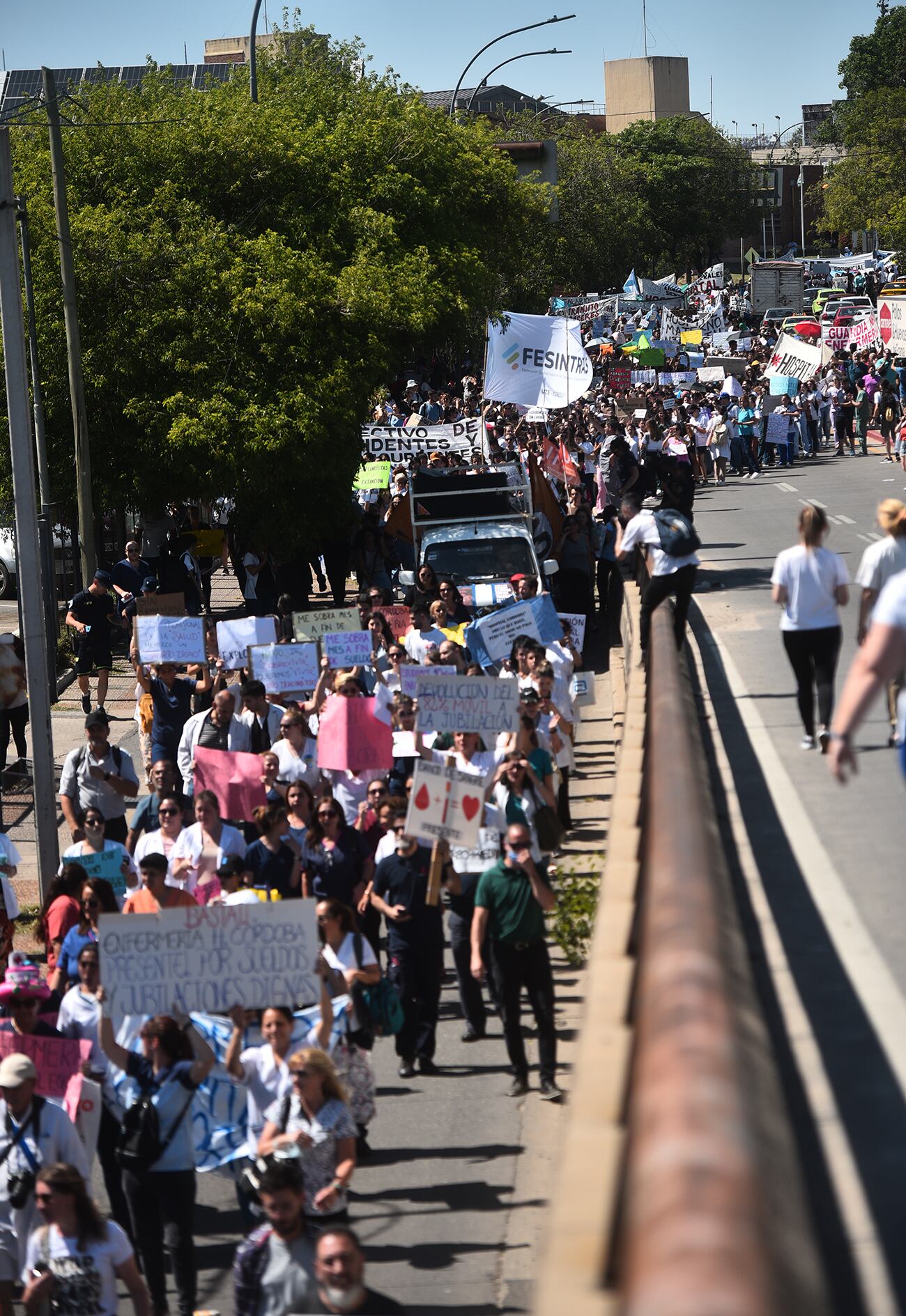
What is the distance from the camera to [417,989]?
35.9 feet

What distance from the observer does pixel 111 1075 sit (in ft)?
28.2

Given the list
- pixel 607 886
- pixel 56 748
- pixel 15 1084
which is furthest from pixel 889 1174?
pixel 56 748

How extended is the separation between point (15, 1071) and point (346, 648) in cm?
821

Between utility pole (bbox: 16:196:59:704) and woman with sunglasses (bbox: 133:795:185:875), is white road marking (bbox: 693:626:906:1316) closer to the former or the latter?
woman with sunglasses (bbox: 133:795:185:875)

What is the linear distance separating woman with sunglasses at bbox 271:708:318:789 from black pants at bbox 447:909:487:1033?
1967 mm

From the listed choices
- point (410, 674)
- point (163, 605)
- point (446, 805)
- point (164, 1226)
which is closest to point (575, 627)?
point (410, 674)

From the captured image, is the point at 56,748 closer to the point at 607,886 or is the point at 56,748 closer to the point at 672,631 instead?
the point at 672,631

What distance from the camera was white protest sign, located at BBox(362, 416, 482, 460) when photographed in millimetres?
26531

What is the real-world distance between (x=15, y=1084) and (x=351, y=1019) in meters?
1.91

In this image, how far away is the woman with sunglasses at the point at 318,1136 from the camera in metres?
7.85

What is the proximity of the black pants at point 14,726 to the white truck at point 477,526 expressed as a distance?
20.2 ft

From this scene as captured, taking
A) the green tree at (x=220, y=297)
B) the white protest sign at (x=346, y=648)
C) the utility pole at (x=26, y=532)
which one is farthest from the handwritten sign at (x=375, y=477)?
the utility pole at (x=26, y=532)

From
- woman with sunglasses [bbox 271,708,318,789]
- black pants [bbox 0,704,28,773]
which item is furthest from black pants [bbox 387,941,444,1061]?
black pants [bbox 0,704,28,773]

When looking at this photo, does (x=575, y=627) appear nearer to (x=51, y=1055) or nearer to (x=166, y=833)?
(x=166, y=833)
